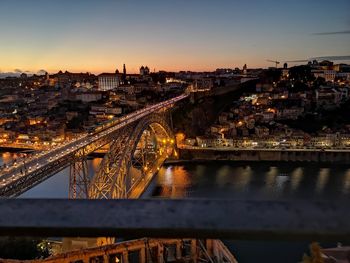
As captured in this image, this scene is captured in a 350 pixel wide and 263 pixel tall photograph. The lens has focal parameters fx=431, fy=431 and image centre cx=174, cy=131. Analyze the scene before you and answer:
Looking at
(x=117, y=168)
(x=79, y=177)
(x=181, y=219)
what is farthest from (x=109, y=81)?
(x=181, y=219)

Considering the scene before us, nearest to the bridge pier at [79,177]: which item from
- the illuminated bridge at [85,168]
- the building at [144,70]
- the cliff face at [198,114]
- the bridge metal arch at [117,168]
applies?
the illuminated bridge at [85,168]

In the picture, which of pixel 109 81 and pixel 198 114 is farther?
pixel 109 81

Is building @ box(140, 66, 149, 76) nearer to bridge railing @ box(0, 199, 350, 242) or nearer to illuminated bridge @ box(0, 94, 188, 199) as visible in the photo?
illuminated bridge @ box(0, 94, 188, 199)

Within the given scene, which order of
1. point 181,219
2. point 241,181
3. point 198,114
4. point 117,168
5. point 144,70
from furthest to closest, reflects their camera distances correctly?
point 144,70 → point 198,114 → point 241,181 → point 117,168 → point 181,219

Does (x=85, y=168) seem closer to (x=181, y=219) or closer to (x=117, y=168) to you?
(x=117, y=168)

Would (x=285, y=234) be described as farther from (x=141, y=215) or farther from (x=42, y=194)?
(x=42, y=194)

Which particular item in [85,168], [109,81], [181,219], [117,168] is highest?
[181,219]

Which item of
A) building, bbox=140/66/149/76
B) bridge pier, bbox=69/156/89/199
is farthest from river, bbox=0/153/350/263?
building, bbox=140/66/149/76
